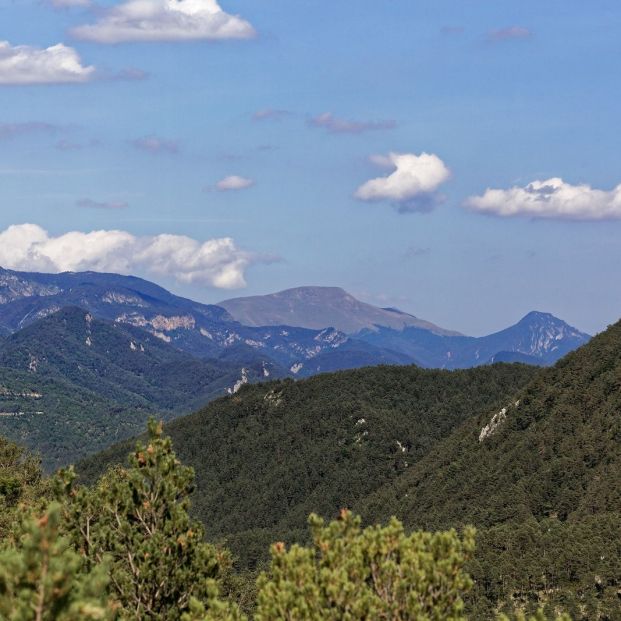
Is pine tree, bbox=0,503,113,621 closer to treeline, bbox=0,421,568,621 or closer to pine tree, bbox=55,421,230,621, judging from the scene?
treeline, bbox=0,421,568,621

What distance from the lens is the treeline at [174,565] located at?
29625mm

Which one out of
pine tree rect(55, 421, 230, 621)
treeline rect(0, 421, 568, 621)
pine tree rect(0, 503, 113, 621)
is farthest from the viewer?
pine tree rect(55, 421, 230, 621)

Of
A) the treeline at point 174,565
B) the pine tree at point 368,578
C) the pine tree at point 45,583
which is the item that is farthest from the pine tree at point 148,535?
the pine tree at point 45,583

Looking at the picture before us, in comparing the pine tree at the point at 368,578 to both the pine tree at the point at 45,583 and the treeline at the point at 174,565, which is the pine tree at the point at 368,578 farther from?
the pine tree at the point at 45,583

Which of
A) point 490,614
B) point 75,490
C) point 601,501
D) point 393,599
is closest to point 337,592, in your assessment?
point 393,599

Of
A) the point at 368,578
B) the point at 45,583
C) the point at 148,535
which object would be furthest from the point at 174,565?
the point at 45,583

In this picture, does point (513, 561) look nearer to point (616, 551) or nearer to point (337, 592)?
point (616, 551)

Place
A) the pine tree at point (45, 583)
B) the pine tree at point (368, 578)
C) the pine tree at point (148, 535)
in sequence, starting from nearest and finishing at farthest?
the pine tree at point (45, 583) → the pine tree at point (368, 578) → the pine tree at point (148, 535)

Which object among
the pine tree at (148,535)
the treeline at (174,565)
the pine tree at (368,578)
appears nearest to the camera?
the treeline at (174,565)

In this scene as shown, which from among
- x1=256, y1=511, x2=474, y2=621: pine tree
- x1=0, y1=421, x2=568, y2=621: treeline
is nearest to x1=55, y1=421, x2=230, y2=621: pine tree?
x1=0, y1=421, x2=568, y2=621: treeline

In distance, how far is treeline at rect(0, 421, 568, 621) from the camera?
29625 millimetres

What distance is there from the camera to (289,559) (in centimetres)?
3619

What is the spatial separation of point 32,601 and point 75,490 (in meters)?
20.8

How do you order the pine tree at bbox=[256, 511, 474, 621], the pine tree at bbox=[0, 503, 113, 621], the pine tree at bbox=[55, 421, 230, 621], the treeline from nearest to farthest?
the pine tree at bbox=[0, 503, 113, 621]
the treeline
the pine tree at bbox=[256, 511, 474, 621]
the pine tree at bbox=[55, 421, 230, 621]
